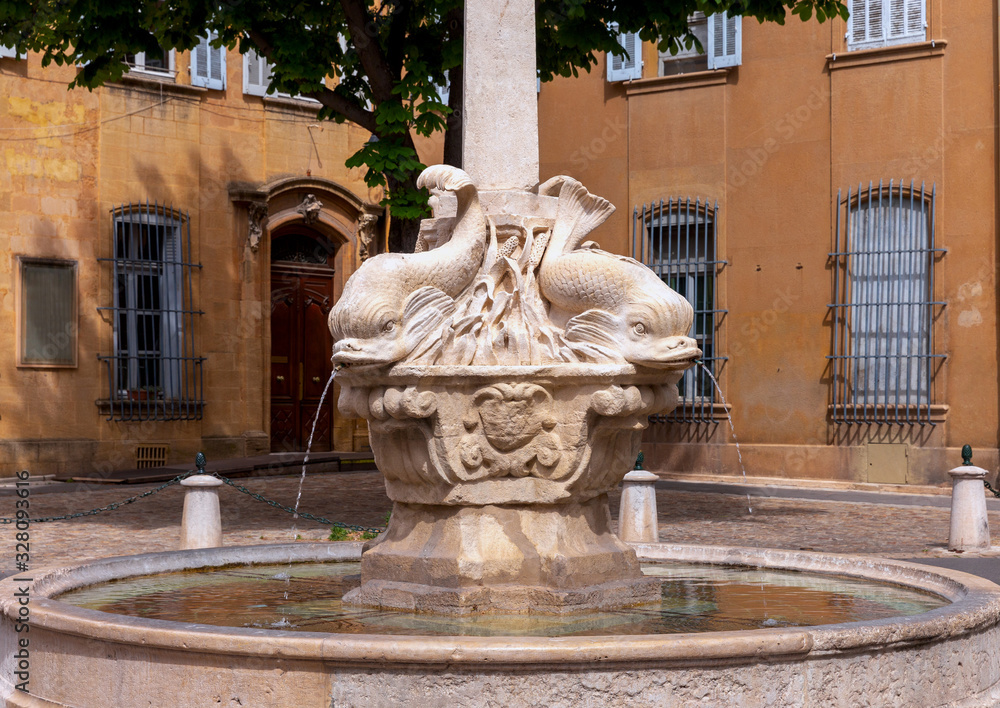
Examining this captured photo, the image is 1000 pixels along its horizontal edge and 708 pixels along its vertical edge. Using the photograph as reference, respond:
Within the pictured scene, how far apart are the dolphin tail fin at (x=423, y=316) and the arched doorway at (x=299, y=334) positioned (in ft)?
50.1

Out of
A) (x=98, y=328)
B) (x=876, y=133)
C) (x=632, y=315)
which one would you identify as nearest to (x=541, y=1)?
(x=632, y=315)

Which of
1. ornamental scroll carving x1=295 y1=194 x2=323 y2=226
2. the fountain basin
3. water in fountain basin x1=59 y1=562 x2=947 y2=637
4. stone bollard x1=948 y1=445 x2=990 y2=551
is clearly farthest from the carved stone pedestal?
ornamental scroll carving x1=295 y1=194 x2=323 y2=226

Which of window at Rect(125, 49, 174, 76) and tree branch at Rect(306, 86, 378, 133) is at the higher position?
window at Rect(125, 49, 174, 76)

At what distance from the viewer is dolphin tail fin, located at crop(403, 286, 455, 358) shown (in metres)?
5.50

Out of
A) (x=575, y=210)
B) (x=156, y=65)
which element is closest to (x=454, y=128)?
(x=575, y=210)

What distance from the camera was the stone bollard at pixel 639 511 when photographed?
10.2 m

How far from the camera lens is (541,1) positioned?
10945 mm

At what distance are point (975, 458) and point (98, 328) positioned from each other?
462 inches

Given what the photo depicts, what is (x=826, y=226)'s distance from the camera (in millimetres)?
17391

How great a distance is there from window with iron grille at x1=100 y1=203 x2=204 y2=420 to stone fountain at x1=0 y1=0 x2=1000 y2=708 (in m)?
12.4

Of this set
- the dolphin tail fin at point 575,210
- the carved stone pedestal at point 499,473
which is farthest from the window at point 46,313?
the dolphin tail fin at point 575,210

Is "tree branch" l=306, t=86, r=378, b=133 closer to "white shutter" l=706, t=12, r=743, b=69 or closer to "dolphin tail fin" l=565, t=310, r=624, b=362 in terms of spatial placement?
"dolphin tail fin" l=565, t=310, r=624, b=362

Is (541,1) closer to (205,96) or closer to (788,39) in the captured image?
(788,39)

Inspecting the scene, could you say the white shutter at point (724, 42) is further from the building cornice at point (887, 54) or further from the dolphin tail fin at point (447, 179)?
the dolphin tail fin at point (447, 179)
